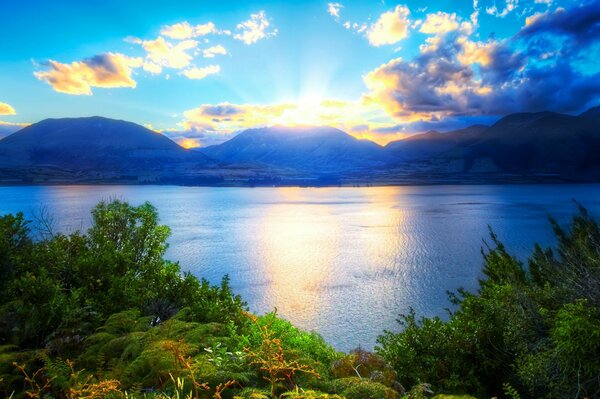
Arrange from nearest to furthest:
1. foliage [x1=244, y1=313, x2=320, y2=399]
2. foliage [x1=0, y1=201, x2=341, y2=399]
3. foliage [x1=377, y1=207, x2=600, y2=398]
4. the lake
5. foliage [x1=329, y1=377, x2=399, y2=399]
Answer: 1. foliage [x1=244, y1=313, x2=320, y2=399]
2. foliage [x1=329, y1=377, x2=399, y2=399]
3. foliage [x1=0, y1=201, x2=341, y2=399]
4. foliage [x1=377, y1=207, x2=600, y2=398]
5. the lake

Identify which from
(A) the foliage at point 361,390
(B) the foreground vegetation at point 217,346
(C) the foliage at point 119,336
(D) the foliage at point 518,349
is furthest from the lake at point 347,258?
(A) the foliage at point 361,390

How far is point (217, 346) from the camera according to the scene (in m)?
8.17

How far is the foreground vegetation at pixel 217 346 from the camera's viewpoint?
621 cm

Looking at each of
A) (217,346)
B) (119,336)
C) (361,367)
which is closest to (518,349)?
(361,367)

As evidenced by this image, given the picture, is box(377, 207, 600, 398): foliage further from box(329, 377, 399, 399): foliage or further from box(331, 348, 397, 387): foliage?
box(329, 377, 399, 399): foliage

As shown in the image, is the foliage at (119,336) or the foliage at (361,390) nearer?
the foliage at (361,390)

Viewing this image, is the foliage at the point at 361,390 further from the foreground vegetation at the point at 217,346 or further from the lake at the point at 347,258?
the lake at the point at 347,258

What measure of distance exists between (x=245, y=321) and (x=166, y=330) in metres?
5.93

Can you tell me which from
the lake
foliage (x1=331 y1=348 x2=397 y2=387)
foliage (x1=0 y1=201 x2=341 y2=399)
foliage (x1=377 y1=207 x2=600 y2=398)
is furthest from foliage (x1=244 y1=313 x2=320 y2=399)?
the lake

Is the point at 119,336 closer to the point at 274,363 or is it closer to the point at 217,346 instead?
the point at 217,346

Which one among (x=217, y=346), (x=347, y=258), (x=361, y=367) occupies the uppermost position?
(x=217, y=346)

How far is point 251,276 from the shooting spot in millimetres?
53125

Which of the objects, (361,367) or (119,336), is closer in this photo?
(361,367)

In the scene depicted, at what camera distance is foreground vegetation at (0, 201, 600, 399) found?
6.21m
